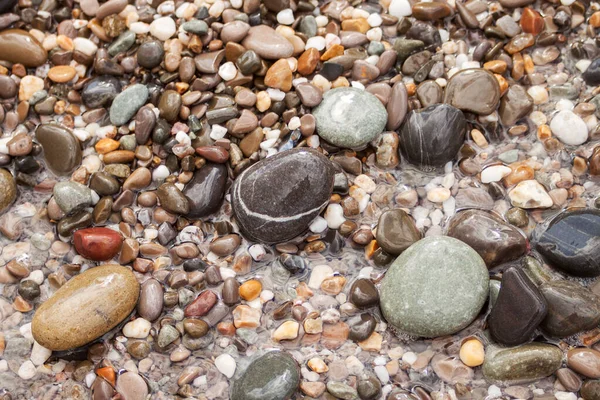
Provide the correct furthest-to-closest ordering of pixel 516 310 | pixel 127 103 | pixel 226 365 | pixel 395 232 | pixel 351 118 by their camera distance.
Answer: pixel 127 103, pixel 351 118, pixel 395 232, pixel 226 365, pixel 516 310

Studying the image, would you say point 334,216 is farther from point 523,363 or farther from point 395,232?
point 523,363

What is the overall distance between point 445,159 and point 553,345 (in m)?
0.82

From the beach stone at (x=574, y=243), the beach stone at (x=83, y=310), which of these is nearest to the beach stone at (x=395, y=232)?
the beach stone at (x=574, y=243)

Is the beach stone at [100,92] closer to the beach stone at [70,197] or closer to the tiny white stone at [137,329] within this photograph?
the beach stone at [70,197]

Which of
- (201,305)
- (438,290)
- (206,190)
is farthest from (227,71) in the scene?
(438,290)

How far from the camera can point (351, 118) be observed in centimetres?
238

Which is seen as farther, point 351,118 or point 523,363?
point 351,118

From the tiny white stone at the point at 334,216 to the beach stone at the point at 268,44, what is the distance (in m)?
0.74

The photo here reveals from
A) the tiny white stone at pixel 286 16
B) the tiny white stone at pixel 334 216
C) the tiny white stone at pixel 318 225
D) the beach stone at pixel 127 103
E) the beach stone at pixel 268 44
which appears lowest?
the tiny white stone at pixel 318 225

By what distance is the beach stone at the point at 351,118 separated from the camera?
2.38 meters

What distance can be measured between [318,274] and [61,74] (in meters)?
1.49

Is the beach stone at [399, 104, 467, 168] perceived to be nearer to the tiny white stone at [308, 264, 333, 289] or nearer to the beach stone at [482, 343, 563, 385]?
the tiny white stone at [308, 264, 333, 289]

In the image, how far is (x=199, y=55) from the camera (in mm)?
2602

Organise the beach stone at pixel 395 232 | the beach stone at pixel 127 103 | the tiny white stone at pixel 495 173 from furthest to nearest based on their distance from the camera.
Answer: the beach stone at pixel 127 103 → the tiny white stone at pixel 495 173 → the beach stone at pixel 395 232
